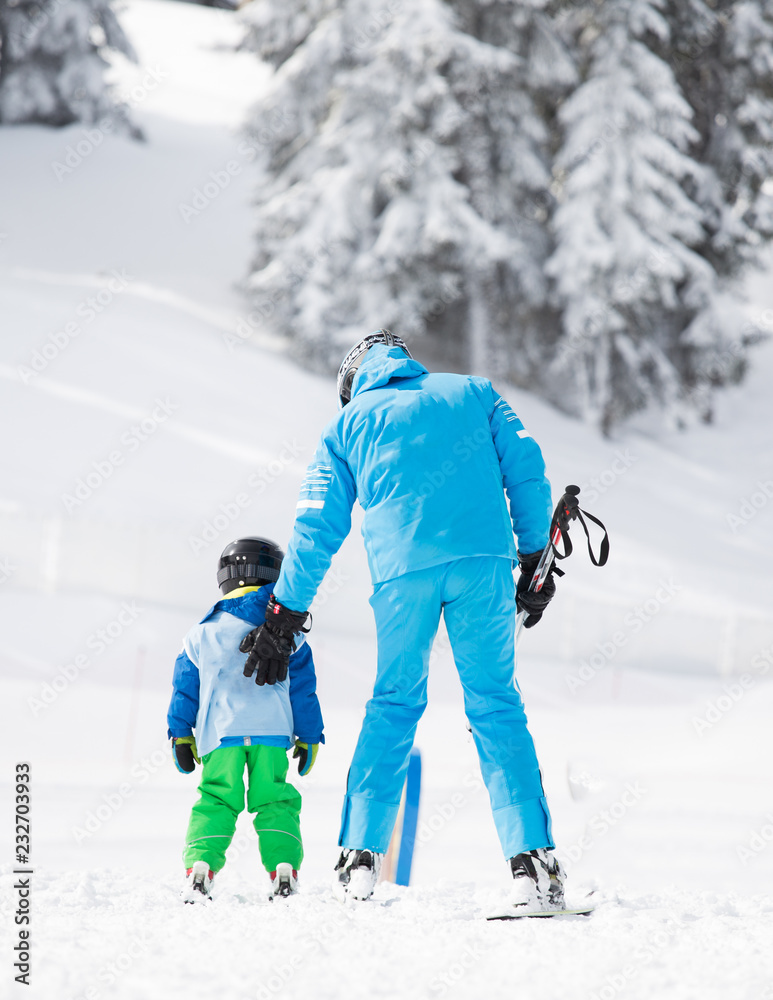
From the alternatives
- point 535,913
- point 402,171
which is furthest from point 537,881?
point 402,171

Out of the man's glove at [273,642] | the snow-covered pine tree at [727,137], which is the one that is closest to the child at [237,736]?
the man's glove at [273,642]

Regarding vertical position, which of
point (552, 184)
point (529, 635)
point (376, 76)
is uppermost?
point (376, 76)

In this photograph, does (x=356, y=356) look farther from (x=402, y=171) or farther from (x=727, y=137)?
(x=727, y=137)

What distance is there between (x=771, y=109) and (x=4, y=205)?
18.1m

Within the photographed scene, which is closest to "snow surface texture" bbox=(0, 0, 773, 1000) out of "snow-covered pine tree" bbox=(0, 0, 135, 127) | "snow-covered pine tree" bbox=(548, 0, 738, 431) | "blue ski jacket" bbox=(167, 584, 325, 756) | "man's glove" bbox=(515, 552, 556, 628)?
"man's glove" bbox=(515, 552, 556, 628)

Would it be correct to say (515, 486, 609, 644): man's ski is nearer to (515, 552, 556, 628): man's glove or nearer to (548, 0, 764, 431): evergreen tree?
(515, 552, 556, 628): man's glove

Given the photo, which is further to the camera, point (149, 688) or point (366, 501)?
point (149, 688)

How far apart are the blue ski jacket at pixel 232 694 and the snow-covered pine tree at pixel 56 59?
1028 inches

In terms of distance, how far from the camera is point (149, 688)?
9852 mm

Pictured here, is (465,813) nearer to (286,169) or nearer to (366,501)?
(366,501)

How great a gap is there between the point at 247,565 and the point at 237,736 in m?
0.68

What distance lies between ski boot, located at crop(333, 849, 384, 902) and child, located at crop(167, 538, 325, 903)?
1.31 feet

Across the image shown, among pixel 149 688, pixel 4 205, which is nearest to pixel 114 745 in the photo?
pixel 149 688

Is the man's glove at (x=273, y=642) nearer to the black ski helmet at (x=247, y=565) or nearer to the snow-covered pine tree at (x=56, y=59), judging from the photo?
the black ski helmet at (x=247, y=565)
